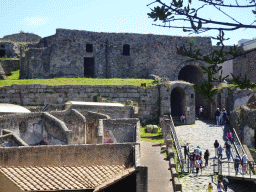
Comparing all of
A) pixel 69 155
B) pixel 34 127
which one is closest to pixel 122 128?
pixel 34 127

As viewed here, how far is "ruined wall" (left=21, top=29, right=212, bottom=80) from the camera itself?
26500mm

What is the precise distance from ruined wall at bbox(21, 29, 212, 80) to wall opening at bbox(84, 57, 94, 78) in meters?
0.67

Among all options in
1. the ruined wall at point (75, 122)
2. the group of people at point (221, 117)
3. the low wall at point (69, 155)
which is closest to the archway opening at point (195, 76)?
the group of people at point (221, 117)

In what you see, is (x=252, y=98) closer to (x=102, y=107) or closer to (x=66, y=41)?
(x=102, y=107)

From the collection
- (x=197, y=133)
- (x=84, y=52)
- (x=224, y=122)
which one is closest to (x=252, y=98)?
(x=224, y=122)

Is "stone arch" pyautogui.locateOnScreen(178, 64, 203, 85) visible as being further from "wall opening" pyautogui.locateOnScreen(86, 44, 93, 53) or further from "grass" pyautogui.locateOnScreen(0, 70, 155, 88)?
"wall opening" pyautogui.locateOnScreen(86, 44, 93, 53)

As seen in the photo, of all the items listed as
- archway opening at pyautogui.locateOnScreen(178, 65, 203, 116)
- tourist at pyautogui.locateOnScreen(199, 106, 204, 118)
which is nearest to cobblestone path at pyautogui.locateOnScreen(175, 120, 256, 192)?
tourist at pyautogui.locateOnScreen(199, 106, 204, 118)

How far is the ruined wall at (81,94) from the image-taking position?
2202cm

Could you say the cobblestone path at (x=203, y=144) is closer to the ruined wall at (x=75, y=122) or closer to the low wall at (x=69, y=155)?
the low wall at (x=69, y=155)

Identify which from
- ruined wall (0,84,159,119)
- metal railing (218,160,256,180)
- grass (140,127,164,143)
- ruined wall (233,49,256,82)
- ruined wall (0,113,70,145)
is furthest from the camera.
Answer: ruined wall (233,49,256,82)

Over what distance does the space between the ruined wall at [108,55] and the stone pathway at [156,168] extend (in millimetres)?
11404

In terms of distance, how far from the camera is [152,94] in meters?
23.8

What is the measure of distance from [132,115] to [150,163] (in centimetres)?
476

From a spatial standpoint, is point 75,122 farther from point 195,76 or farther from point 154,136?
point 195,76
